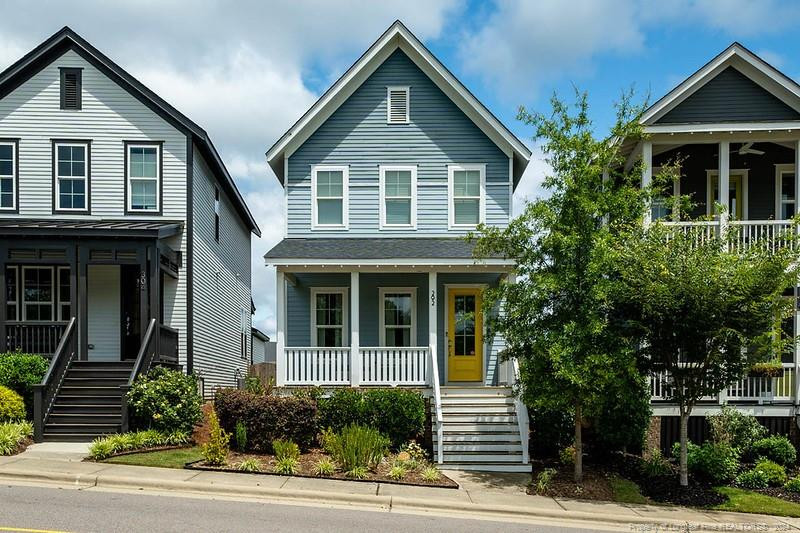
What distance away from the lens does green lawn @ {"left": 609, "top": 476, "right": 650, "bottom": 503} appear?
13.1 m

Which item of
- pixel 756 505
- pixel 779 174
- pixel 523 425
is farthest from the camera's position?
pixel 779 174

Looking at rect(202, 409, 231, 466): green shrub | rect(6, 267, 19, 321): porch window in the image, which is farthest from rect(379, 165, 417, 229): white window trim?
rect(6, 267, 19, 321): porch window

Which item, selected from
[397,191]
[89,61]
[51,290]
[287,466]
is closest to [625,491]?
[287,466]

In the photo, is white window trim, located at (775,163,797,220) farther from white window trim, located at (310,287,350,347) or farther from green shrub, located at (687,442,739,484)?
white window trim, located at (310,287,350,347)

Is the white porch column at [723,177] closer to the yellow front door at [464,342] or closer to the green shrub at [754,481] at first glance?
the green shrub at [754,481]

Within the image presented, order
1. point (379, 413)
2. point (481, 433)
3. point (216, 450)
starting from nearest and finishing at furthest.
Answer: point (216, 450) < point (481, 433) < point (379, 413)

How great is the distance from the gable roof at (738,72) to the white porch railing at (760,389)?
241 inches

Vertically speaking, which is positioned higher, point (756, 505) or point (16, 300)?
point (16, 300)

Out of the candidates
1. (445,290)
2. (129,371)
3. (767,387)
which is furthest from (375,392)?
(767,387)

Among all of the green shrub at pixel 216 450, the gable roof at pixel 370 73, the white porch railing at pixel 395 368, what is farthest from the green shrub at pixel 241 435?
the gable roof at pixel 370 73

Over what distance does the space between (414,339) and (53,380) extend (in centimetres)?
902

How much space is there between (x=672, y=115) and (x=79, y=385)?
15.6 meters

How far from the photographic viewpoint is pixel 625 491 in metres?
13.6

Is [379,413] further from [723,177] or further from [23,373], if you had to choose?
[723,177]
